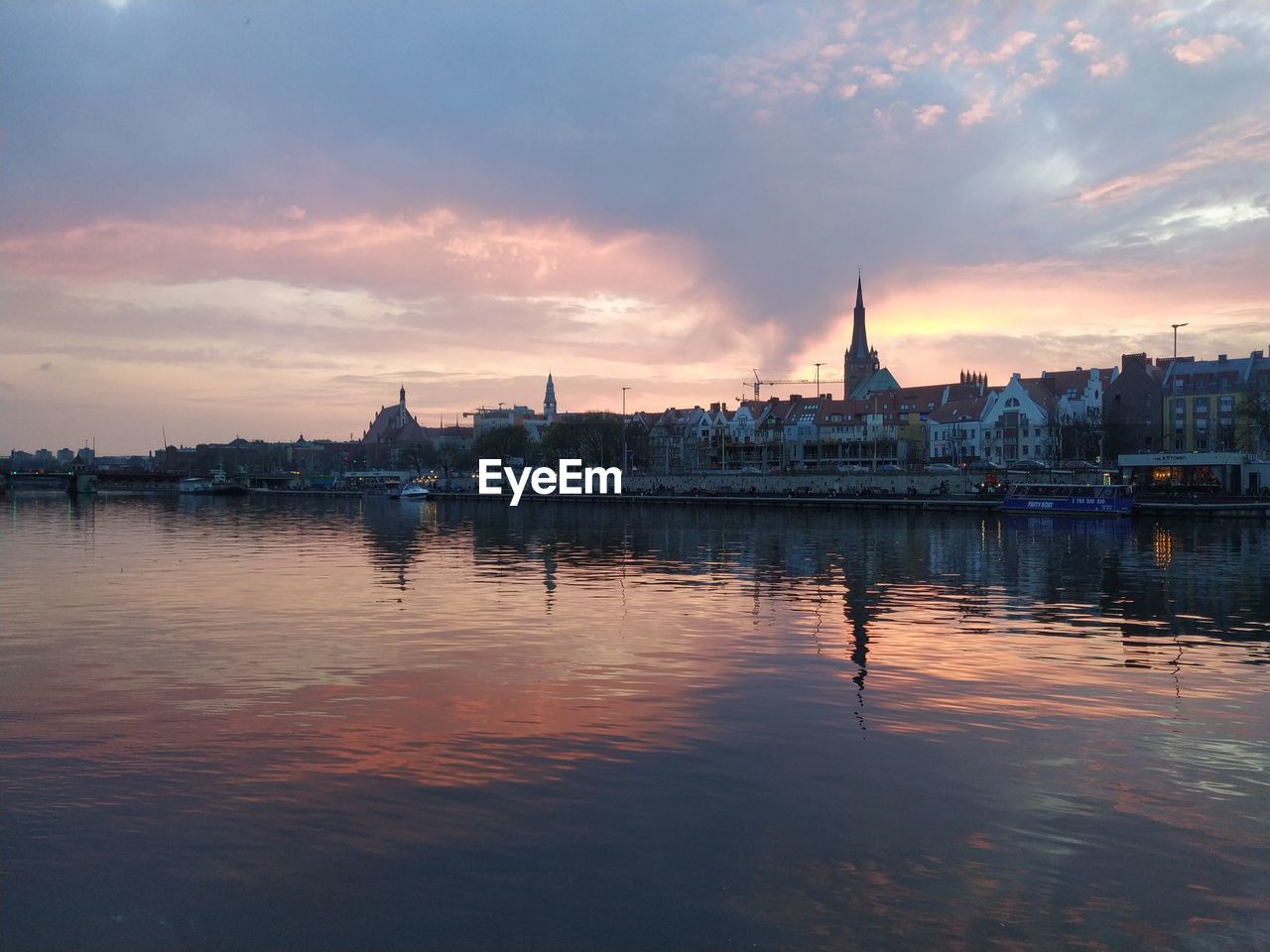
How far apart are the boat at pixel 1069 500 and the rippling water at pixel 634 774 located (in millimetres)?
59902

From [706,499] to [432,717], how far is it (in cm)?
11554

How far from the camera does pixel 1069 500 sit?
3674 inches

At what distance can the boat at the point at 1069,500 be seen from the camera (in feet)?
294

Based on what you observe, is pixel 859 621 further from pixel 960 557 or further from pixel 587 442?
pixel 587 442

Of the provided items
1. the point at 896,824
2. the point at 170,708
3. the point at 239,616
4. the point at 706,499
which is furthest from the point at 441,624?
the point at 706,499

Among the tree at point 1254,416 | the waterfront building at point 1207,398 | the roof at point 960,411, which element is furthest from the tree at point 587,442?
the tree at point 1254,416

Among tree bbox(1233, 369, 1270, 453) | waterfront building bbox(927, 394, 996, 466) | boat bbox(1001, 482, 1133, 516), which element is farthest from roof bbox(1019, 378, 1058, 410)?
boat bbox(1001, 482, 1133, 516)

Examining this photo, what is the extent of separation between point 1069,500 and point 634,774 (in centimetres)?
8857

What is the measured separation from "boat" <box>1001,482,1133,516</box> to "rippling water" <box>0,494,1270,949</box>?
197 ft

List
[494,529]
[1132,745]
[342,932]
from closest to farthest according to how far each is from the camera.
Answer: [342,932], [1132,745], [494,529]

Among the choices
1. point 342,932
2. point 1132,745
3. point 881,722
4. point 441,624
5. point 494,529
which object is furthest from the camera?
point 494,529

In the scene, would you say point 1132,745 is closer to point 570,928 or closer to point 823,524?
point 570,928

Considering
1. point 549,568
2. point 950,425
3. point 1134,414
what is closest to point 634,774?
point 549,568

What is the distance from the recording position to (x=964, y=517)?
94.4 metres
